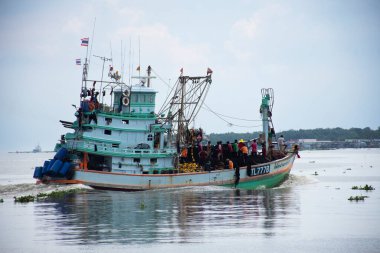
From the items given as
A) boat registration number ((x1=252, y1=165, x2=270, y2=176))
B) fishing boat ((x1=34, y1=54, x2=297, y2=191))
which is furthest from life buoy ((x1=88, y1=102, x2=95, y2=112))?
boat registration number ((x1=252, y1=165, x2=270, y2=176))

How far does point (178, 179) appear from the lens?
40469 millimetres

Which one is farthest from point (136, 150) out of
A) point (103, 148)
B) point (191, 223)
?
point (191, 223)

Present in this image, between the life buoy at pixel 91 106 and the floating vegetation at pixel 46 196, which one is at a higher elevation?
the life buoy at pixel 91 106

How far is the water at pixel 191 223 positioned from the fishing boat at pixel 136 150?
2380 millimetres

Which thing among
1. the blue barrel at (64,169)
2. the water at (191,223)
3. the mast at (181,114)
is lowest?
the water at (191,223)

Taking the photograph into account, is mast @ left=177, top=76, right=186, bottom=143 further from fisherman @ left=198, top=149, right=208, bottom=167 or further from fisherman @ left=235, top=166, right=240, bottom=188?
fisherman @ left=235, top=166, right=240, bottom=188

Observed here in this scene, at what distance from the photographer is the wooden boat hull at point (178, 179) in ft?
127

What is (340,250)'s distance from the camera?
19.2m

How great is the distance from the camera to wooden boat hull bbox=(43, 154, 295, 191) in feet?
127

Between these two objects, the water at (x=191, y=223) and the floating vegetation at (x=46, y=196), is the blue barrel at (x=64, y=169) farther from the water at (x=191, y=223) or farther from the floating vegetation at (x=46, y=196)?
the water at (x=191, y=223)

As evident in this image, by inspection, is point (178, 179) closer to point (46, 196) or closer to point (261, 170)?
point (261, 170)

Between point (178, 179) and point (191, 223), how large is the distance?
16.2 meters

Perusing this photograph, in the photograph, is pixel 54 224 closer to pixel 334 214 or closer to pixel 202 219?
pixel 202 219

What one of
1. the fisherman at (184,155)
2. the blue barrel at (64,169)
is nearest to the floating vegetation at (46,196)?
the blue barrel at (64,169)
